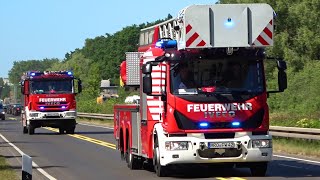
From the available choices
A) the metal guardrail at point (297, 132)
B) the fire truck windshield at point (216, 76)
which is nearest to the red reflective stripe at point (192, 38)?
the fire truck windshield at point (216, 76)

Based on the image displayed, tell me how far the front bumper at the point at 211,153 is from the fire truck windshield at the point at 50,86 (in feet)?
79.4

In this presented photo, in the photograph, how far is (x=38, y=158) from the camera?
81.5ft

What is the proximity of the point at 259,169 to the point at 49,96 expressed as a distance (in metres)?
24.4

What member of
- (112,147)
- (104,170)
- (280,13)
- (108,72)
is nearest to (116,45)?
(108,72)

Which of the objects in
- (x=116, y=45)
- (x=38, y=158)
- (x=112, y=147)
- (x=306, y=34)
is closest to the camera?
(x=38, y=158)

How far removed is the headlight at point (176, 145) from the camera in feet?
52.1

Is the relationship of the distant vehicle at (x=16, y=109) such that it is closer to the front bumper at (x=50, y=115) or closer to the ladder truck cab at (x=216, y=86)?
the front bumper at (x=50, y=115)

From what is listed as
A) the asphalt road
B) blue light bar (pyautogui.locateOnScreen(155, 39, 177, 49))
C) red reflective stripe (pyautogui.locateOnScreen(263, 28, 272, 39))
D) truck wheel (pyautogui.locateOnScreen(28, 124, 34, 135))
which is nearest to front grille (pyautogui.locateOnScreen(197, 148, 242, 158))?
the asphalt road

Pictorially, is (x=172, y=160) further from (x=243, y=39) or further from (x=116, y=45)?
(x=116, y=45)

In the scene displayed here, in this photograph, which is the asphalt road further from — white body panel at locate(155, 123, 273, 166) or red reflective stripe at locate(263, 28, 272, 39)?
red reflective stripe at locate(263, 28, 272, 39)

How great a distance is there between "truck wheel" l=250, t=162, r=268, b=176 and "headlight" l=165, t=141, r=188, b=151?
5.53ft

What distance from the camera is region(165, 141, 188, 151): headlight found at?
625 inches

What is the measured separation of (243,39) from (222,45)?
43 cm

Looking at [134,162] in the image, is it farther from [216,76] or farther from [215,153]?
[216,76]
